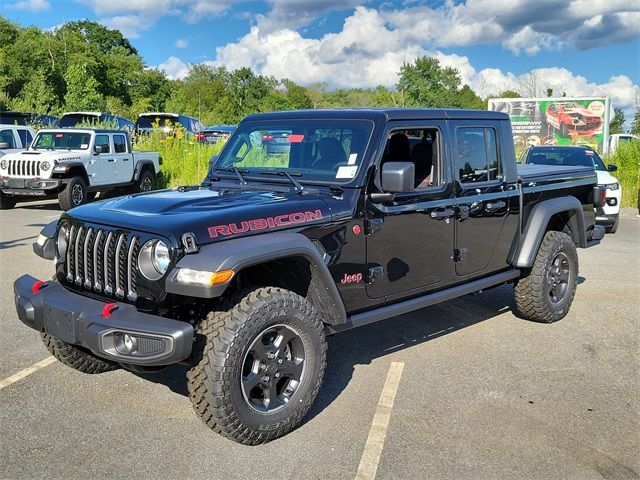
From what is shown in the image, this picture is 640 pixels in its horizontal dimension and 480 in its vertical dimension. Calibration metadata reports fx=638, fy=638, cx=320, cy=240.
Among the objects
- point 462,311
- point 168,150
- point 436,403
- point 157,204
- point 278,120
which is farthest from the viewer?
point 168,150

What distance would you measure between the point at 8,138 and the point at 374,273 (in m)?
13.7

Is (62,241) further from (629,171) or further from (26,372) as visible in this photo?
(629,171)

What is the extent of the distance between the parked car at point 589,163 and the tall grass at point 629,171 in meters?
4.32

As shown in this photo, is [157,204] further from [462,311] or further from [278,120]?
[462,311]

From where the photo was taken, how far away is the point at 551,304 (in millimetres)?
5965

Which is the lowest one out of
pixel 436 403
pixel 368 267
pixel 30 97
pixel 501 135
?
pixel 436 403

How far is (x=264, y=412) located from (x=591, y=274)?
5990 millimetres

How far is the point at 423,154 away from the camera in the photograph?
488 centimetres

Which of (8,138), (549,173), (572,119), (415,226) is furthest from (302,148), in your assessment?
(572,119)

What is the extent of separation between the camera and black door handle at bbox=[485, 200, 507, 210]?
17.0 ft

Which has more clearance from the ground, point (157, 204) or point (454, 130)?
point (454, 130)

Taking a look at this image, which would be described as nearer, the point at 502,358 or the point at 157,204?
the point at 157,204

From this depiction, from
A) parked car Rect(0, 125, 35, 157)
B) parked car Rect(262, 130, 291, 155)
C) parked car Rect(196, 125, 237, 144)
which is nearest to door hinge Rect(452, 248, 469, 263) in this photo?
parked car Rect(262, 130, 291, 155)

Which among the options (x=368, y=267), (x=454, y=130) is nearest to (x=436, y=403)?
(x=368, y=267)
